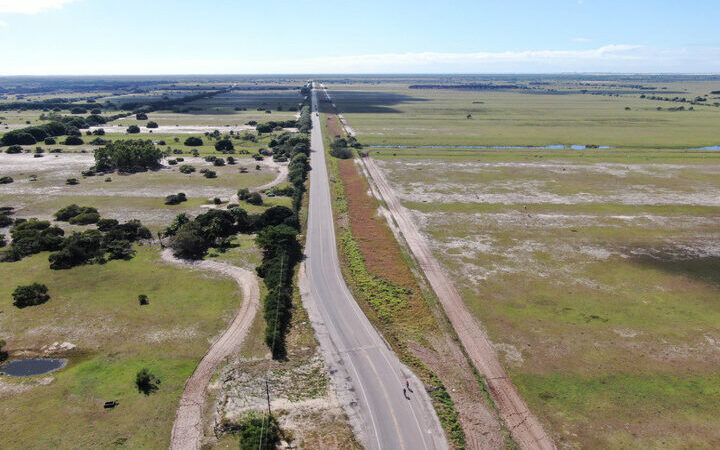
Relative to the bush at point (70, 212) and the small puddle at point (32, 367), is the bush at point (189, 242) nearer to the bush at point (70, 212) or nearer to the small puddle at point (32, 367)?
the small puddle at point (32, 367)

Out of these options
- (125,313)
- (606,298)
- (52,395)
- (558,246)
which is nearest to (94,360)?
(52,395)

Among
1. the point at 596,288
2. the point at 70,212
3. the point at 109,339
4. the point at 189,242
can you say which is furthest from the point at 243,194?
the point at 596,288

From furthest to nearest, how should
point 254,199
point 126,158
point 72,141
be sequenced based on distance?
point 72,141 → point 126,158 → point 254,199

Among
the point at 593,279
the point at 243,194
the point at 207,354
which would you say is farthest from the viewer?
the point at 243,194

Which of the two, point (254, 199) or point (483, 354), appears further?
point (254, 199)

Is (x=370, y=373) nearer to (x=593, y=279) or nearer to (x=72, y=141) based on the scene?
(x=593, y=279)

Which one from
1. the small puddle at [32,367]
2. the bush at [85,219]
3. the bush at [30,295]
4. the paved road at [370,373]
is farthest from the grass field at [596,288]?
the bush at [85,219]

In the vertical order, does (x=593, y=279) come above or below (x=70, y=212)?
below
